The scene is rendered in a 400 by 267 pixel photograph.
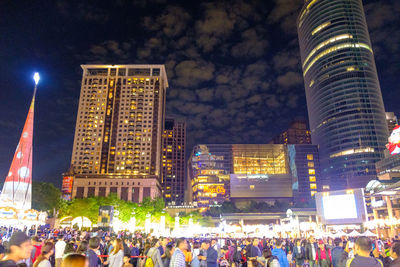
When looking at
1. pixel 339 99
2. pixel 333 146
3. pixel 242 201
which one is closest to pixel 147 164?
pixel 242 201

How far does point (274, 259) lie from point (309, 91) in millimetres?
162708

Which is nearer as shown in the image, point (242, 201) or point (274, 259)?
point (274, 259)

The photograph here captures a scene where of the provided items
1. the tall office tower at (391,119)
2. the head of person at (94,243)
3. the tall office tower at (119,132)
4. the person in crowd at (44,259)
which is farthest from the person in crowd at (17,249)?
the tall office tower at (391,119)

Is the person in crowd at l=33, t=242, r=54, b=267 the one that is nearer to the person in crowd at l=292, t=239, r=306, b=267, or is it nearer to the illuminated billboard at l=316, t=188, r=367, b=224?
the person in crowd at l=292, t=239, r=306, b=267

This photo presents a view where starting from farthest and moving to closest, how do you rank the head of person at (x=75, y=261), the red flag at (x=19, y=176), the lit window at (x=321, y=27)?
the lit window at (x=321, y=27), the red flag at (x=19, y=176), the head of person at (x=75, y=261)

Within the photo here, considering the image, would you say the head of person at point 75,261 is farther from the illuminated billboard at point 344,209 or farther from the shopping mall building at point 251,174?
the shopping mall building at point 251,174

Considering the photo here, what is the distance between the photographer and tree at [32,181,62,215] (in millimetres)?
72625

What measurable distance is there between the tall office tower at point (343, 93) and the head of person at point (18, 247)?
129 meters

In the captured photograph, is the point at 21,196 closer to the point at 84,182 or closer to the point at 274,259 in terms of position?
the point at 274,259

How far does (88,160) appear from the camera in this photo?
130000mm

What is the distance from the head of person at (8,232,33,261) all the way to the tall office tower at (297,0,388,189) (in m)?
129

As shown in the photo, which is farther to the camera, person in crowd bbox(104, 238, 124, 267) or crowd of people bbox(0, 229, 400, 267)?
person in crowd bbox(104, 238, 124, 267)

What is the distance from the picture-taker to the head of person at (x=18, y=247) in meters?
4.29

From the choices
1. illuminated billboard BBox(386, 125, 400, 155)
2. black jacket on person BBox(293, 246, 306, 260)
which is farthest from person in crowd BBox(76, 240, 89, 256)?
illuminated billboard BBox(386, 125, 400, 155)
